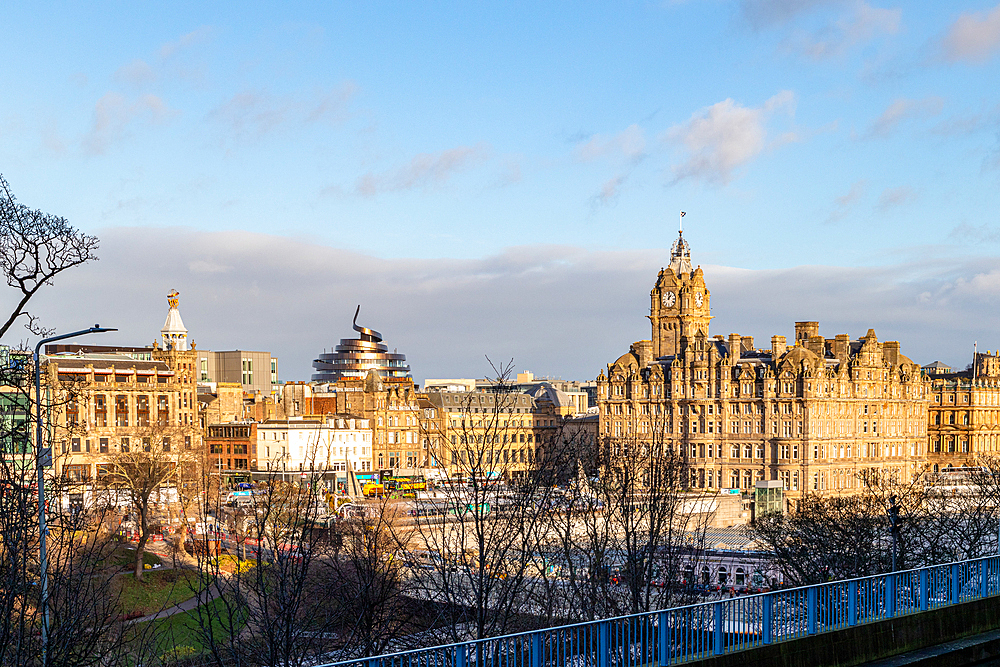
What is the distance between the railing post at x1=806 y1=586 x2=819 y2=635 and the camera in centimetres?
2470

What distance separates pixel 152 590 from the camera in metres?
81.2

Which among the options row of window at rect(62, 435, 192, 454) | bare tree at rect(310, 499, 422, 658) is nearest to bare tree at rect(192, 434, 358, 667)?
bare tree at rect(310, 499, 422, 658)

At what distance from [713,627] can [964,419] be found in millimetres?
154025

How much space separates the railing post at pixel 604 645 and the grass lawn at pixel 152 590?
183ft

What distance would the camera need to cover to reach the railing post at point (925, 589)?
27391mm

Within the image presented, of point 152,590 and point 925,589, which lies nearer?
point 925,589

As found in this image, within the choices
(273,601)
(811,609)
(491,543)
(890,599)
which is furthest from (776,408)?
(811,609)

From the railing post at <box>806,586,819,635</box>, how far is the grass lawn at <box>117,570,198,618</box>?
54916mm

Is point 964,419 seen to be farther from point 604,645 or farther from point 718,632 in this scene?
point 604,645

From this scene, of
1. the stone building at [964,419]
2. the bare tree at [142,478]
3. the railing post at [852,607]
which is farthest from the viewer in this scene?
the stone building at [964,419]

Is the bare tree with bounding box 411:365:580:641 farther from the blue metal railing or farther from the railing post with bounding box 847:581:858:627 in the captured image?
the railing post with bounding box 847:581:858:627

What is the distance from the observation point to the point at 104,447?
166 m

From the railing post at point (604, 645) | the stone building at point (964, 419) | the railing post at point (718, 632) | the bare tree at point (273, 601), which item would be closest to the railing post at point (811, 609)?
the railing post at point (718, 632)

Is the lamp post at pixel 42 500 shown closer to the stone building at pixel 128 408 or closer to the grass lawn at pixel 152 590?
the grass lawn at pixel 152 590
